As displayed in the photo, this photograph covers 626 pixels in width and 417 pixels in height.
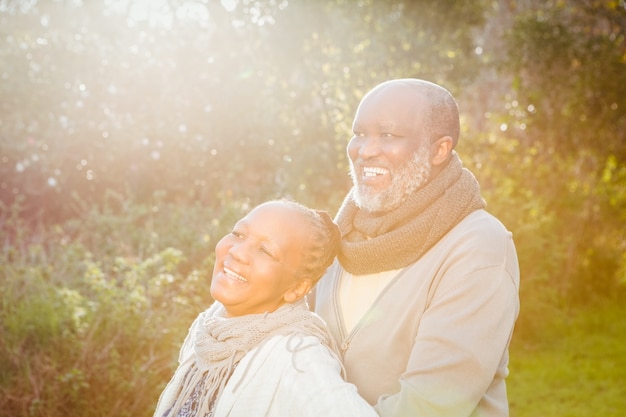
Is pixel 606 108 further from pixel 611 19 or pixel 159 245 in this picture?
pixel 159 245

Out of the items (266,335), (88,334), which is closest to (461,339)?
(266,335)

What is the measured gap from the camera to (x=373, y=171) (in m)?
2.94

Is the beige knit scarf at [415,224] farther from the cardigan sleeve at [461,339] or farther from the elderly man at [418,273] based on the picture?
the cardigan sleeve at [461,339]

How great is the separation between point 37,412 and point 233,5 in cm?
624

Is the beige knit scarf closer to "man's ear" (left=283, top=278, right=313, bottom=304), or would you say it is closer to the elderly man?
the elderly man

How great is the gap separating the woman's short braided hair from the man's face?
182 mm

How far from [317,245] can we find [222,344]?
0.51 m

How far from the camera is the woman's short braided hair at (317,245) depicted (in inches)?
108

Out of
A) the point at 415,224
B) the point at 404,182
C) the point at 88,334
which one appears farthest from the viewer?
the point at 88,334

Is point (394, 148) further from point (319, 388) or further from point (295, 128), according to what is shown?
point (295, 128)

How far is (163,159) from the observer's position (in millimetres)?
9312

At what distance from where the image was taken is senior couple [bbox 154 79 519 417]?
7.77ft

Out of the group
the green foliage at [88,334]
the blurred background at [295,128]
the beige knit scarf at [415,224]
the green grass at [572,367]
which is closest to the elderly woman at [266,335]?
the beige knit scarf at [415,224]

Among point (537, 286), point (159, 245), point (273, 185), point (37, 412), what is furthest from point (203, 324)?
point (537, 286)
